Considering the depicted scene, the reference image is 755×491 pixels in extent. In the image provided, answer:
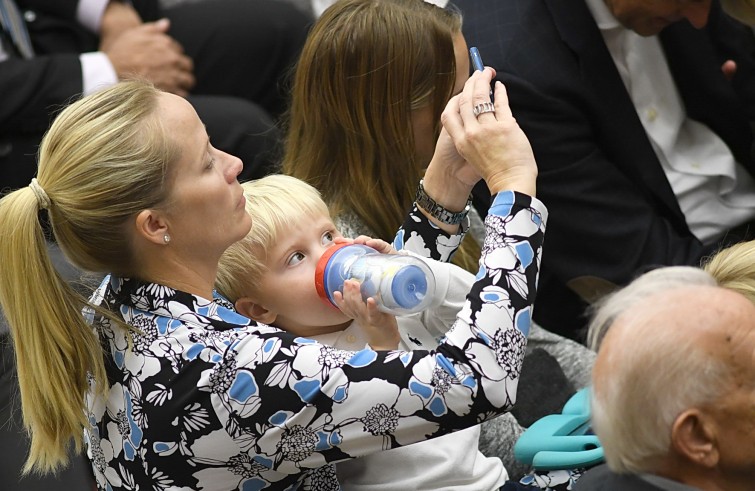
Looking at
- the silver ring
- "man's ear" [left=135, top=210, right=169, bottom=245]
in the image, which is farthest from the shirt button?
"man's ear" [left=135, top=210, right=169, bottom=245]

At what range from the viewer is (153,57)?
278 cm

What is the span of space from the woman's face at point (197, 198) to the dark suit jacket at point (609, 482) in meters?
0.58

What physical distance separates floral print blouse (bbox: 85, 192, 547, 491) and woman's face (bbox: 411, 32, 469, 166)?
65cm

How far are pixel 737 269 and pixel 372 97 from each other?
2.49 feet

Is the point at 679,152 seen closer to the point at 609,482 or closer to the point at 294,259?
the point at 294,259

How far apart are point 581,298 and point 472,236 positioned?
1.16 feet

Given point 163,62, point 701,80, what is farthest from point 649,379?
point 163,62

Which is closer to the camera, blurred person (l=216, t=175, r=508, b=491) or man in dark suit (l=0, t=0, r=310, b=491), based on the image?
blurred person (l=216, t=175, r=508, b=491)

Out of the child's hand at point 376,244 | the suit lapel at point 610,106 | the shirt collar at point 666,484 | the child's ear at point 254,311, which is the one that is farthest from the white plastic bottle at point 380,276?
the suit lapel at point 610,106

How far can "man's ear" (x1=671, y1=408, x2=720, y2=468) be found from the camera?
1139 mm

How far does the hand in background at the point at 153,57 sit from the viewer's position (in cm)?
275

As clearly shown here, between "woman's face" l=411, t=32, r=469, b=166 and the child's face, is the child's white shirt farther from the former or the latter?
"woman's face" l=411, t=32, r=469, b=166

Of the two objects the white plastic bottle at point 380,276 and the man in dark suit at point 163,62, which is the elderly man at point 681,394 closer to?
the white plastic bottle at point 380,276

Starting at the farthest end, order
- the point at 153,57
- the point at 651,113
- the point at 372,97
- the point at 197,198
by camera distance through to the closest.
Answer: the point at 153,57 < the point at 651,113 < the point at 372,97 < the point at 197,198
